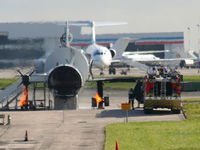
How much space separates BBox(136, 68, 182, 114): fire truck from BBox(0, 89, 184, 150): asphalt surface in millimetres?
635

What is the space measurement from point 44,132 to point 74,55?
25473 mm

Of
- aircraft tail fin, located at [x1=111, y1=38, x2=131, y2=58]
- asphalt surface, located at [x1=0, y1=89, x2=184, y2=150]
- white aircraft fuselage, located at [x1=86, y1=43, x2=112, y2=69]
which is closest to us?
asphalt surface, located at [x1=0, y1=89, x2=184, y2=150]

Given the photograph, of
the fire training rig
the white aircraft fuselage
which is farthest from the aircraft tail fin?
the fire training rig

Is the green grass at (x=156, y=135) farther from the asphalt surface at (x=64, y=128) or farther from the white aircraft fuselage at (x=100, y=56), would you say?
the white aircraft fuselage at (x=100, y=56)

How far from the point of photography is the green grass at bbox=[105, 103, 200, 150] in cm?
3441

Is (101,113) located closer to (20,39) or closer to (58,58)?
(58,58)

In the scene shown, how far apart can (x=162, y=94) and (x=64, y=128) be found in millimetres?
9837

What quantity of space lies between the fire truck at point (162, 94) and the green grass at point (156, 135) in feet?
11.8

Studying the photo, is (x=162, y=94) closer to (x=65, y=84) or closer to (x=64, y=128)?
(x=64, y=128)

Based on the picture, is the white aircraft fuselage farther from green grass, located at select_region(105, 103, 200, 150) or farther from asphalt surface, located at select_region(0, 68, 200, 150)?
green grass, located at select_region(105, 103, 200, 150)

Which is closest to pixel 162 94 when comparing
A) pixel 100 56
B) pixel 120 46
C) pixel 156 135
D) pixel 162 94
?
pixel 162 94

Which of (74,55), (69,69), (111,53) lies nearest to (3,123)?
(69,69)

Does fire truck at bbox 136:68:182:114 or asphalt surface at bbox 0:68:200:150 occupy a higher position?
fire truck at bbox 136:68:182:114

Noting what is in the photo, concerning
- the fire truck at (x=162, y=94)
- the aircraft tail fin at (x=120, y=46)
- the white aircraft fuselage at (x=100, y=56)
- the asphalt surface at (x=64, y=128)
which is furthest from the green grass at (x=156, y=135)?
the aircraft tail fin at (x=120, y=46)
